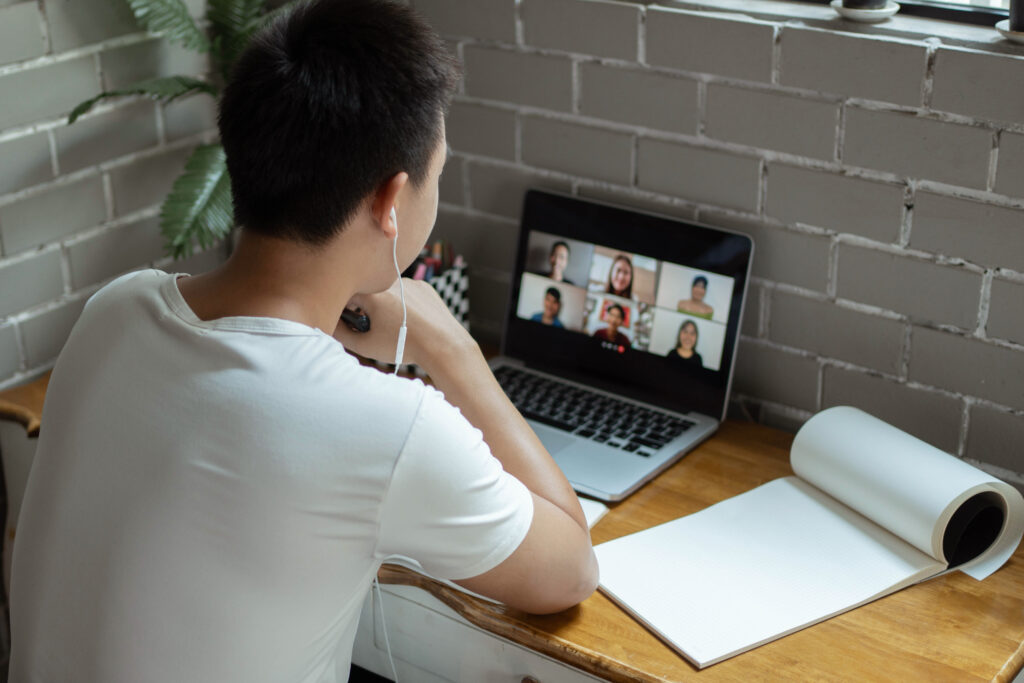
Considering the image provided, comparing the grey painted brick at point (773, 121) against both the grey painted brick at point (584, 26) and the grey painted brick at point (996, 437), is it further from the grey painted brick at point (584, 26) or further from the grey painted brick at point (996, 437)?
the grey painted brick at point (996, 437)

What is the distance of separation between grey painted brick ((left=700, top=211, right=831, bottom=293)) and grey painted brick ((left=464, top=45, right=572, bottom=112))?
0.97ft

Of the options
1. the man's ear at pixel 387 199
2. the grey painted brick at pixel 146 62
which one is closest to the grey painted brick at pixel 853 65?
the man's ear at pixel 387 199

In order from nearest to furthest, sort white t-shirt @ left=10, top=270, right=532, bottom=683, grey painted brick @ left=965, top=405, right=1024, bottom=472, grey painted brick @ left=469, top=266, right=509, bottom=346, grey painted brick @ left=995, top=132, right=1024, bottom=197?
white t-shirt @ left=10, top=270, right=532, bottom=683 < grey painted brick @ left=995, top=132, right=1024, bottom=197 < grey painted brick @ left=965, top=405, right=1024, bottom=472 < grey painted brick @ left=469, top=266, right=509, bottom=346

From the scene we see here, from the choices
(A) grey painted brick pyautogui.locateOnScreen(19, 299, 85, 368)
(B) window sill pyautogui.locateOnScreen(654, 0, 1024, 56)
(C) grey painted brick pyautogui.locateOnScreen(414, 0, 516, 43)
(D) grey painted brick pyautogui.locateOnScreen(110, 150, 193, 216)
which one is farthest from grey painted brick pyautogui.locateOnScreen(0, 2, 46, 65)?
(B) window sill pyautogui.locateOnScreen(654, 0, 1024, 56)

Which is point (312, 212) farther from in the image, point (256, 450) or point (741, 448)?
point (741, 448)

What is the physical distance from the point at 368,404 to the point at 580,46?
879 millimetres

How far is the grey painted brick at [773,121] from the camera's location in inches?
55.1

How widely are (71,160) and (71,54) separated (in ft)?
0.50

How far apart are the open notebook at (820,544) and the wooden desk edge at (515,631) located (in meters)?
0.07

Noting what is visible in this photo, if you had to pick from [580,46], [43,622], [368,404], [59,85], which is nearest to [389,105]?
[368,404]

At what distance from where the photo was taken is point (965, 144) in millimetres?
1294

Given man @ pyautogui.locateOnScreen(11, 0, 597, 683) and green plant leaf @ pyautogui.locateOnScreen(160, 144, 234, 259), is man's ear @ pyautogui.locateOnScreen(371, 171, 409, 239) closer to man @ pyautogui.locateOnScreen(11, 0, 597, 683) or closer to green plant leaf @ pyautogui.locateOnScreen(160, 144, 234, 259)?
man @ pyautogui.locateOnScreen(11, 0, 597, 683)

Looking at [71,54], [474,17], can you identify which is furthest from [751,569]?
[71,54]

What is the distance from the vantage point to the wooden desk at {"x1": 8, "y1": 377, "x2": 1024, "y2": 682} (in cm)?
106
